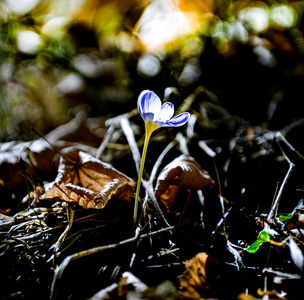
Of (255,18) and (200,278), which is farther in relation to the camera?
(255,18)

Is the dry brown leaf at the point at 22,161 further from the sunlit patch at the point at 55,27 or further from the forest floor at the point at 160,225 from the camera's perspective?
the sunlit patch at the point at 55,27

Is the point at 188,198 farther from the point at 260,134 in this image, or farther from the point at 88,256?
the point at 260,134

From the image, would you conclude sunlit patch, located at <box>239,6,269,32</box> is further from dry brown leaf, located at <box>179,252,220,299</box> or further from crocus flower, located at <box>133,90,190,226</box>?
dry brown leaf, located at <box>179,252,220,299</box>

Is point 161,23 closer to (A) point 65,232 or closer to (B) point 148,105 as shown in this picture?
(B) point 148,105

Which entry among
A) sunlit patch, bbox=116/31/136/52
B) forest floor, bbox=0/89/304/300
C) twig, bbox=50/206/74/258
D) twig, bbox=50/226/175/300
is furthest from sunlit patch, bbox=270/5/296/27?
twig, bbox=50/206/74/258

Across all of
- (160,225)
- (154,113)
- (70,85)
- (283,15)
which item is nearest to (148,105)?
(154,113)

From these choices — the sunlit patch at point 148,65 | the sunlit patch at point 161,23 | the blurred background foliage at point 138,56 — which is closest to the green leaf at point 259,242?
the blurred background foliage at point 138,56

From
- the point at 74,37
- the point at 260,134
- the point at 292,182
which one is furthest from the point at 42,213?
the point at 74,37
